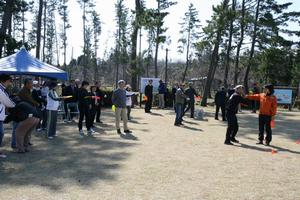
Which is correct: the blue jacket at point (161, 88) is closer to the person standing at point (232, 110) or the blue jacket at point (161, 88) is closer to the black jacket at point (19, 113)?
the person standing at point (232, 110)

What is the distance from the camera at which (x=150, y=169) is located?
755 cm

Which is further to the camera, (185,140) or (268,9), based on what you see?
(268,9)

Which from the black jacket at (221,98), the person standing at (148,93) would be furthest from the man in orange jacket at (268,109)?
the person standing at (148,93)

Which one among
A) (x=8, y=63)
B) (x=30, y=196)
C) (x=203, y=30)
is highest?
(x=203, y=30)

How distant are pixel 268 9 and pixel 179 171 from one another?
35298mm

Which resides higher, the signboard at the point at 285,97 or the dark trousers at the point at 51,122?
the signboard at the point at 285,97

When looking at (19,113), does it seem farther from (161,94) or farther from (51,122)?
(161,94)

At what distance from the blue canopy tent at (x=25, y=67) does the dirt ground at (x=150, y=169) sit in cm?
231

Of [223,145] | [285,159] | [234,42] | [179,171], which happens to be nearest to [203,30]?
[234,42]

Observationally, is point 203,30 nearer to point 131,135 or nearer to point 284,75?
point 131,135

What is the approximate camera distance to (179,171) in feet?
24.4

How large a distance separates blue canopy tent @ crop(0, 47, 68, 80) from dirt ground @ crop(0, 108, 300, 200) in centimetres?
231

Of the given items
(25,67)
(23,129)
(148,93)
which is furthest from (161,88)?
(23,129)

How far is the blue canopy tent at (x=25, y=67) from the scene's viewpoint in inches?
520
